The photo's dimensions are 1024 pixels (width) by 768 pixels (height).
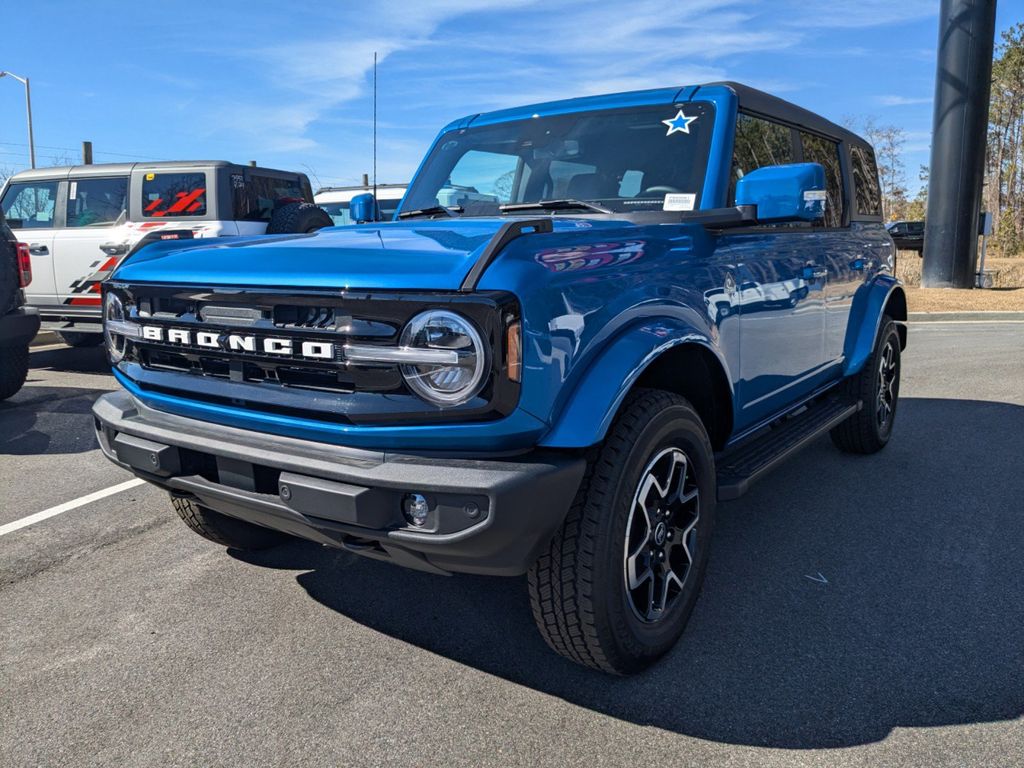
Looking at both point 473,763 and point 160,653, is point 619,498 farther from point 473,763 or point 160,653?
point 160,653

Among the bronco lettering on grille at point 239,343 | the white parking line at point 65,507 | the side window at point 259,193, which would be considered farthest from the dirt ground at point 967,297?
the bronco lettering on grille at point 239,343

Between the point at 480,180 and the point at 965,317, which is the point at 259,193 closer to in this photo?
the point at 480,180

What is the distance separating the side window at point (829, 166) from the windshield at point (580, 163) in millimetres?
1195

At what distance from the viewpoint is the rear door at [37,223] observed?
8.95m

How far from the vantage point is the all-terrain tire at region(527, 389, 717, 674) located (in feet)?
7.89

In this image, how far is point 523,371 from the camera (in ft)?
7.23

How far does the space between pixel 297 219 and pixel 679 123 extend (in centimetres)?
579

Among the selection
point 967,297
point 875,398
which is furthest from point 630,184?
point 967,297

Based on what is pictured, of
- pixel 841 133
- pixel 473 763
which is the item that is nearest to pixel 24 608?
pixel 473 763

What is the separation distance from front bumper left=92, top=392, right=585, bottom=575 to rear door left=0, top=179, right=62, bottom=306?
7.51m

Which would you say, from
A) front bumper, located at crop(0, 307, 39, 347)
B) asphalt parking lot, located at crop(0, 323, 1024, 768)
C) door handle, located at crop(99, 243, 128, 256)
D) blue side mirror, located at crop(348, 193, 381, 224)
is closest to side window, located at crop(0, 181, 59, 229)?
door handle, located at crop(99, 243, 128, 256)

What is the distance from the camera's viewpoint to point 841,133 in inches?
196

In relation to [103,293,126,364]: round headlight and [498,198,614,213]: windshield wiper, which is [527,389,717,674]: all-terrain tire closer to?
[498,198,614,213]: windshield wiper

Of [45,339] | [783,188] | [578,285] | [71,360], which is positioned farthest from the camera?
[45,339]
